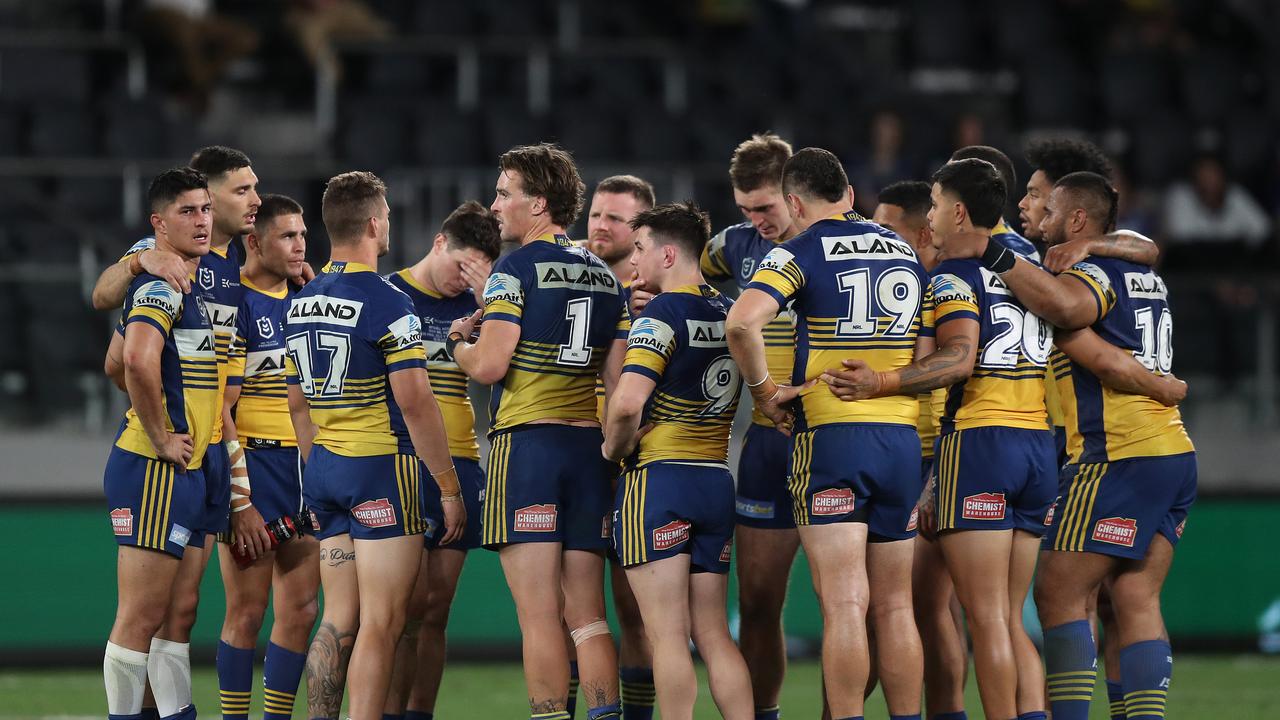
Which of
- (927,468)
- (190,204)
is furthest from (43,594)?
(927,468)

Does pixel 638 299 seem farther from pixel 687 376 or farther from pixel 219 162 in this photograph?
pixel 219 162

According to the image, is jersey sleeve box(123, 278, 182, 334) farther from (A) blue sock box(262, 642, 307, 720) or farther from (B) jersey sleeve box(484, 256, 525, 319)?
(A) blue sock box(262, 642, 307, 720)

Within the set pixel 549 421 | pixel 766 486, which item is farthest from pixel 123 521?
pixel 766 486

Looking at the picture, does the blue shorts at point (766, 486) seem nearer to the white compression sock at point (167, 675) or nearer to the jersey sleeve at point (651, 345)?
the jersey sleeve at point (651, 345)

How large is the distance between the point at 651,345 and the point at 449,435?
1.63 meters

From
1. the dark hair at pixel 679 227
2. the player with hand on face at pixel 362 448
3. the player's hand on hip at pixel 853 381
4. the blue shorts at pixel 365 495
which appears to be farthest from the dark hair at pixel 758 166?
the blue shorts at pixel 365 495

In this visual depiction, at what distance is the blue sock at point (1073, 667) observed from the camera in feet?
24.5

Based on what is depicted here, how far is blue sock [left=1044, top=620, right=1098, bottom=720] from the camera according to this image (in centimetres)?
745

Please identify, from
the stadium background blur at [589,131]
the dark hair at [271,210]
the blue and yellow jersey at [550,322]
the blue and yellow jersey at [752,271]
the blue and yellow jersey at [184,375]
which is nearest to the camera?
the blue and yellow jersey at [550,322]

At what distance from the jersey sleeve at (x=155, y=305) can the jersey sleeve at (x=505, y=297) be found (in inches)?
58.2

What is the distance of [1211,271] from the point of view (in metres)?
14.0

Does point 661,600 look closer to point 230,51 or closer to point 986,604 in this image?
point 986,604

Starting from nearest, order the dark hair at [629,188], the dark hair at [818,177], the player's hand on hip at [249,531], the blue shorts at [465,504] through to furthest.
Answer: the dark hair at [818,177] → the blue shorts at [465,504] → the player's hand on hip at [249,531] → the dark hair at [629,188]

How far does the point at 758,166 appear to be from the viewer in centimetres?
812
